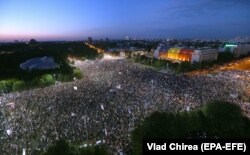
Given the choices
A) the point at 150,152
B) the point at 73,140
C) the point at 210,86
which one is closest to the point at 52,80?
the point at 210,86

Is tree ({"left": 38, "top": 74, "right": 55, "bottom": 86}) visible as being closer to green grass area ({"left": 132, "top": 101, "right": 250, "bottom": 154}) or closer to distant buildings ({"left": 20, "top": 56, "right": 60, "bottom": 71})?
distant buildings ({"left": 20, "top": 56, "right": 60, "bottom": 71})

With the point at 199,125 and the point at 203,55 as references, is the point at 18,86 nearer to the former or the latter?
the point at 199,125

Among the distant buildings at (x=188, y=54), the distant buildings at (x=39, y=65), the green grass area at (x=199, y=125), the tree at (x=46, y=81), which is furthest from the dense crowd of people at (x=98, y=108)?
the distant buildings at (x=188, y=54)

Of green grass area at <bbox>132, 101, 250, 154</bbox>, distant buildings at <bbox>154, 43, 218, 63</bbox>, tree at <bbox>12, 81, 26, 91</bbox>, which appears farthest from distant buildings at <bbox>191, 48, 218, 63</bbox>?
green grass area at <bbox>132, 101, 250, 154</bbox>

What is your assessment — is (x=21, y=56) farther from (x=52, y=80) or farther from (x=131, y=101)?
(x=131, y=101)

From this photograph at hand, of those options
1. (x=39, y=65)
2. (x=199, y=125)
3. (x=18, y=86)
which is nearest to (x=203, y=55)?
(x=39, y=65)

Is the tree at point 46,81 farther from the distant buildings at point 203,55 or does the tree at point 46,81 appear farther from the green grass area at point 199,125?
the distant buildings at point 203,55
